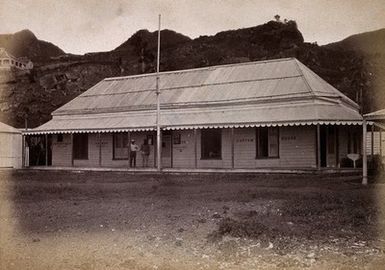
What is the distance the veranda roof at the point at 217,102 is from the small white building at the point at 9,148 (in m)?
1.47

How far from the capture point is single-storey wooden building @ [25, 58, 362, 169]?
1934cm

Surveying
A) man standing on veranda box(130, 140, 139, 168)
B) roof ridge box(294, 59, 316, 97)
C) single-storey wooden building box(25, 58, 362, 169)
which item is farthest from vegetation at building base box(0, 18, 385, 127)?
man standing on veranda box(130, 140, 139, 168)

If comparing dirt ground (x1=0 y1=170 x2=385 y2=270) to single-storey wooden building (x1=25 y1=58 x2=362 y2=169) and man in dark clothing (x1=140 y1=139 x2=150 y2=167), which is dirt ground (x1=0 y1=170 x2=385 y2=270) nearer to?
single-storey wooden building (x1=25 y1=58 x2=362 y2=169)

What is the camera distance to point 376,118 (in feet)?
40.7

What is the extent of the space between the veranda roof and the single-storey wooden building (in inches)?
2.0

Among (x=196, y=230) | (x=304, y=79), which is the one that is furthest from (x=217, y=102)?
(x=196, y=230)

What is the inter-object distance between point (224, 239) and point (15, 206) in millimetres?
5081

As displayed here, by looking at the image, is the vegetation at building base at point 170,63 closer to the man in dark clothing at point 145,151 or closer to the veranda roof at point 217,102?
the veranda roof at point 217,102

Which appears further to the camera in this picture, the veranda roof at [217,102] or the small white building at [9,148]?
the small white building at [9,148]

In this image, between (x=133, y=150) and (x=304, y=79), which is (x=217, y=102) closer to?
(x=304, y=79)

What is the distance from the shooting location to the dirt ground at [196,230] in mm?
5488

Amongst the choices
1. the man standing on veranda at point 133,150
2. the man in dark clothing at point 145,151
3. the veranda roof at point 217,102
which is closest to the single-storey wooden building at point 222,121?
the veranda roof at point 217,102

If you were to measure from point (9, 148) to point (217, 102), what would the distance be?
11.8 meters

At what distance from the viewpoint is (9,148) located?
25.9 metres
